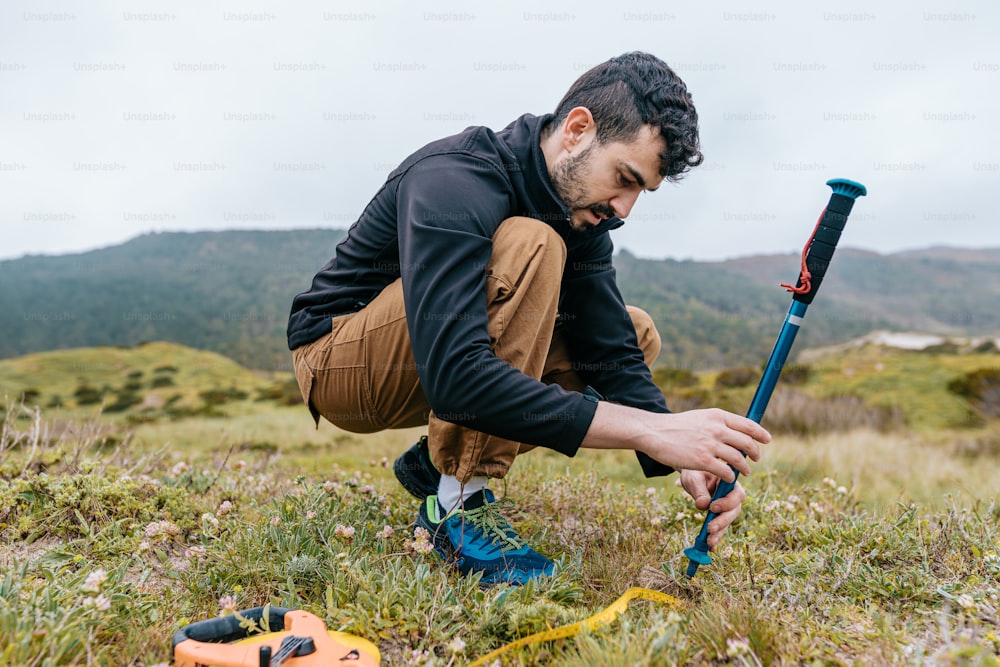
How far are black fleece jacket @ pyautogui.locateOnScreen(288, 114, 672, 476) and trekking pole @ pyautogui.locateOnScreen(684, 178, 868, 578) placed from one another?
0.51m

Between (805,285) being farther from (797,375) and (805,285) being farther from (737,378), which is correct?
(797,375)

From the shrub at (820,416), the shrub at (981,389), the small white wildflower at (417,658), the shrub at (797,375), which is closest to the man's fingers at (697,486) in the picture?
the small white wildflower at (417,658)

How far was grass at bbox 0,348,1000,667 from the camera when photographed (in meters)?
1.79

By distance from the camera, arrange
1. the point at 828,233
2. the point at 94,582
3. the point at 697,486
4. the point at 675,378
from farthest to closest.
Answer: the point at 675,378 → the point at 697,486 → the point at 828,233 → the point at 94,582

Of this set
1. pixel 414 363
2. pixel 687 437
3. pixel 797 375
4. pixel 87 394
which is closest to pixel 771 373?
pixel 687 437

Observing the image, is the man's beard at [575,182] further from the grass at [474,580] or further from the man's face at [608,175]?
the grass at [474,580]

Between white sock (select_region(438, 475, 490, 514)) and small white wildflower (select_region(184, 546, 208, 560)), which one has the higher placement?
white sock (select_region(438, 475, 490, 514))

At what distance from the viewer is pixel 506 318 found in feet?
7.77

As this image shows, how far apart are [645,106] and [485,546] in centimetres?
182

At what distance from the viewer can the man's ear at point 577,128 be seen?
2672 mm

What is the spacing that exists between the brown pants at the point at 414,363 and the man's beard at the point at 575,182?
31 cm

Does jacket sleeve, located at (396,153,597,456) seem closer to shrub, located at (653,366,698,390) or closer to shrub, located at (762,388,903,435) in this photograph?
shrub, located at (762,388,903,435)

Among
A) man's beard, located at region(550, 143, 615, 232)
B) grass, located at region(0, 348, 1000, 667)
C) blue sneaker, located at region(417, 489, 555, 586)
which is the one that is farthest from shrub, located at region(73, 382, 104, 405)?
man's beard, located at region(550, 143, 615, 232)

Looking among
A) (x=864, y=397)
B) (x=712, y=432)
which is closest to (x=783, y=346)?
(x=712, y=432)
